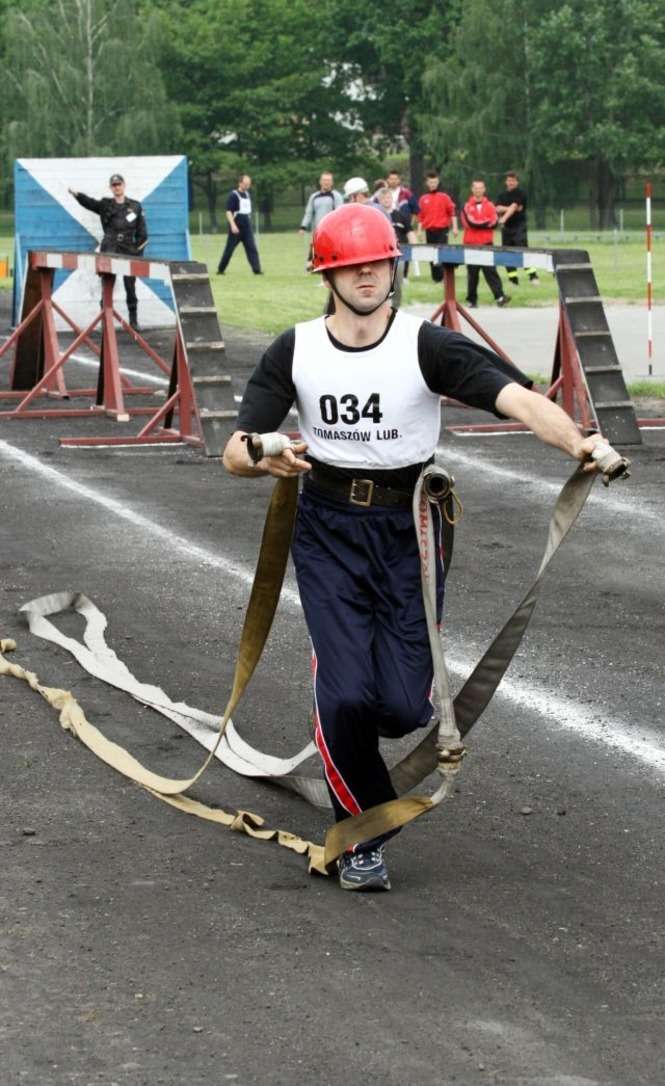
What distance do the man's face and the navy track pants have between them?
1.83 feet

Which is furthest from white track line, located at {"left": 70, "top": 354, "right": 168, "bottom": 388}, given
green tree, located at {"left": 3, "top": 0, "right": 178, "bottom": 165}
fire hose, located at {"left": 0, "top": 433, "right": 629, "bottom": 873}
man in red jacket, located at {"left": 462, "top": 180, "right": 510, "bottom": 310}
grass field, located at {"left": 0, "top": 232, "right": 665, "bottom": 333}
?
green tree, located at {"left": 3, "top": 0, "right": 178, "bottom": 165}

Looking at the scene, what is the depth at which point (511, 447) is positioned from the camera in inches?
608

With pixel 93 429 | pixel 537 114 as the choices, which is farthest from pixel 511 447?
pixel 537 114

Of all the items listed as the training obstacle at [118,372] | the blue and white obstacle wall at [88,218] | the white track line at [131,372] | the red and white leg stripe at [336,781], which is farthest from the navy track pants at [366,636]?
the blue and white obstacle wall at [88,218]

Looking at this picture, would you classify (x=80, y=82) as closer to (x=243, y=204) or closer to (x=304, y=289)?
(x=243, y=204)

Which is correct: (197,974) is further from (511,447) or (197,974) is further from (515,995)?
(511,447)

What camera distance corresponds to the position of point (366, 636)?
5.68 meters

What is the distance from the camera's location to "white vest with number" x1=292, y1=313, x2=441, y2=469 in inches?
223

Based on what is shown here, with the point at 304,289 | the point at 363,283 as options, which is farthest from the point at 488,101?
the point at 363,283

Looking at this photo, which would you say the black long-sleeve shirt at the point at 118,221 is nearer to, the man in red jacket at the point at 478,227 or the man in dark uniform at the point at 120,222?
the man in dark uniform at the point at 120,222

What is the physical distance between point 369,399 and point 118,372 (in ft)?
38.4

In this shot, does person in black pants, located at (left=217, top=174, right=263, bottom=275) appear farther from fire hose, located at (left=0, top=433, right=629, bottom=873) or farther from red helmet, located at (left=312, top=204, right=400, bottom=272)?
red helmet, located at (left=312, top=204, right=400, bottom=272)

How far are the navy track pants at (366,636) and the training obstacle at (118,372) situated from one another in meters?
9.30

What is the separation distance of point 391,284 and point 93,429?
11150 millimetres
